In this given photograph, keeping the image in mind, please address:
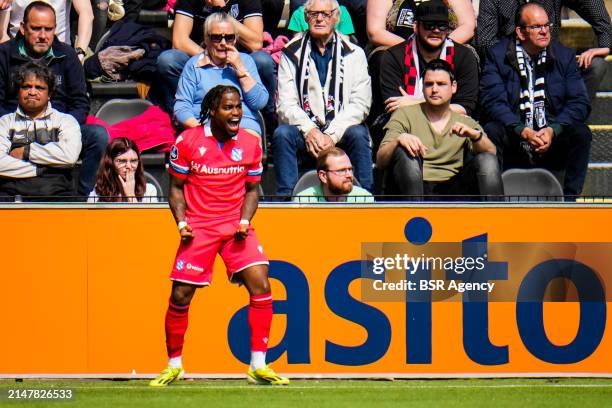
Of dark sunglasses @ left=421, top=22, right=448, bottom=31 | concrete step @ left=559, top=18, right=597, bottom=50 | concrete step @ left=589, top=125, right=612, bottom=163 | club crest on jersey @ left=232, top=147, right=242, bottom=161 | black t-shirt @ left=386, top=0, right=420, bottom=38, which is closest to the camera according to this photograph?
club crest on jersey @ left=232, top=147, right=242, bottom=161

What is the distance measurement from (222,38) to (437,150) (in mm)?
1986

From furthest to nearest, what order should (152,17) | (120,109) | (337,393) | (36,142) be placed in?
(152,17) → (120,109) → (36,142) → (337,393)

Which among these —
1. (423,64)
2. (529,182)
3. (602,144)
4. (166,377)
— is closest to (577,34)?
(602,144)

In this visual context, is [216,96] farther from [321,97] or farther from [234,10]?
[234,10]

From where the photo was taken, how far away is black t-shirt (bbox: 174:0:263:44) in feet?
35.8

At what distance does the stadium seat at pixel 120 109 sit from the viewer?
10.9 m

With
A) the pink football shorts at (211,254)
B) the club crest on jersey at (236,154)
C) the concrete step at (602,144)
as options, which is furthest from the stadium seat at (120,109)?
the concrete step at (602,144)

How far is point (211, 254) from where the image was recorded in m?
7.62

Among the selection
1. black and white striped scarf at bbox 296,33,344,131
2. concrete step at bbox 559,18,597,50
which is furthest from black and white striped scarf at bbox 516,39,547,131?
concrete step at bbox 559,18,597,50

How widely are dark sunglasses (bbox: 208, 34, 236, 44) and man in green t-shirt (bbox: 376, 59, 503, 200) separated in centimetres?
148

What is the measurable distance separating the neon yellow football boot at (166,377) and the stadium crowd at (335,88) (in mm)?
1632

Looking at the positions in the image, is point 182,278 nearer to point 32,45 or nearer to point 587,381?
point 587,381

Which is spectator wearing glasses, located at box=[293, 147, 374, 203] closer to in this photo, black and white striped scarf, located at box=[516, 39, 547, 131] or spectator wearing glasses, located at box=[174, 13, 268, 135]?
spectator wearing glasses, located at box=[174, 13, 268, 135]

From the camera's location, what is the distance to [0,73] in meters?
10.2
